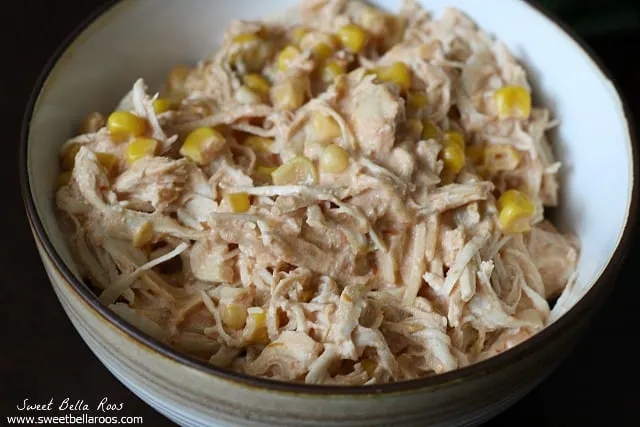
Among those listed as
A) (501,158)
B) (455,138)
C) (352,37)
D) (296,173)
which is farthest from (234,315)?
(352,37)

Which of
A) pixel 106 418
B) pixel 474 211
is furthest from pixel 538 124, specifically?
pixel 106 418

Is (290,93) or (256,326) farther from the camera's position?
(290,93)

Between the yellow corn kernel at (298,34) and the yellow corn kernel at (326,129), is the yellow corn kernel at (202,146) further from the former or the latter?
the yellow corn kernel at (298,34)

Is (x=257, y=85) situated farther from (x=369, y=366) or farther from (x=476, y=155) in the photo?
(x=369, y=366)

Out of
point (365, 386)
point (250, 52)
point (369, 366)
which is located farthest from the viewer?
point (250, 52)

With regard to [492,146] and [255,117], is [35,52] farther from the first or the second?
[492,146]

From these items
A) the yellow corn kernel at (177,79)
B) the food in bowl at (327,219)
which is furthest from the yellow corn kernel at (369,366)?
the yellow corn kernel at (177,79)

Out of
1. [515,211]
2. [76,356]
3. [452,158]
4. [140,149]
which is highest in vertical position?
[140,149]
